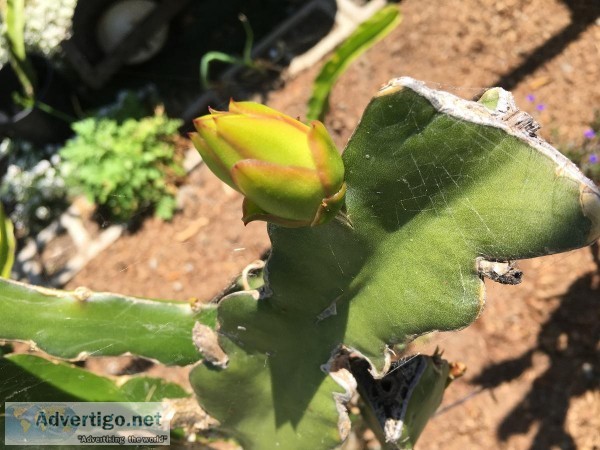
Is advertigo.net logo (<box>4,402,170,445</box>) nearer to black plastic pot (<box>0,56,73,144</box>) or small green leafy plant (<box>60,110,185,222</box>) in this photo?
small green leafy plant (<box>60,110,185,222</box>)

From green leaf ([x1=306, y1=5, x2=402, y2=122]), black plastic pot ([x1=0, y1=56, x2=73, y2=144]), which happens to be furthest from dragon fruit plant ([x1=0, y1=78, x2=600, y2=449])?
black plastic pot ([x1=0, y1=56, x2=73, y2=144])

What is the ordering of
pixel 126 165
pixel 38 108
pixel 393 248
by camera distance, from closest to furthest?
pixel 393 248, pixel 126 165, pixel 38 108

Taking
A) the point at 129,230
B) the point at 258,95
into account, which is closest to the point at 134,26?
the point at 258,95

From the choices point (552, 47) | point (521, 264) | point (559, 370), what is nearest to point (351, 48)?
point (552, 47)

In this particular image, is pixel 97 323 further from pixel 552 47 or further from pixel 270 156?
pixel 552 47

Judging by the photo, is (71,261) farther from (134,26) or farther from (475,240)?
(475,240)

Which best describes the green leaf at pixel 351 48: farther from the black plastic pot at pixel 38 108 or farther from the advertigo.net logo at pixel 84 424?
the black plastic pot at pixel 38 108
